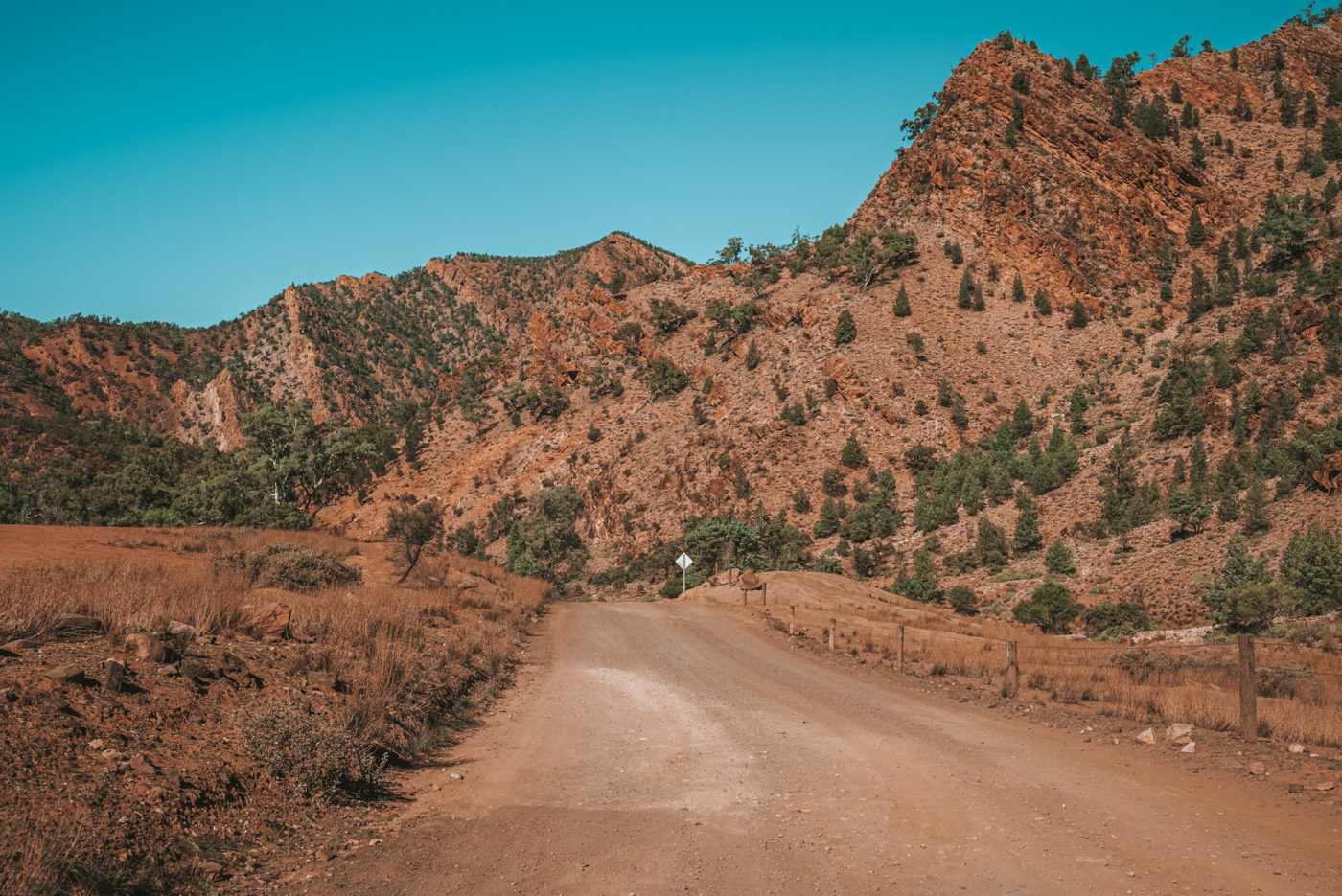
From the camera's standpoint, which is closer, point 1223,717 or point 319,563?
point 1223,717

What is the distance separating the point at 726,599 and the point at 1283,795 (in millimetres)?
23210

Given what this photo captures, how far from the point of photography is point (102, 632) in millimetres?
8906

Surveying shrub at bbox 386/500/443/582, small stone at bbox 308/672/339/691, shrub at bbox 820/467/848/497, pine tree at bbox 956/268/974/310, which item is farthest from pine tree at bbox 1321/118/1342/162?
small stone at bbox 308/672/339/691

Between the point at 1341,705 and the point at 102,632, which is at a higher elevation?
the point at 102,632

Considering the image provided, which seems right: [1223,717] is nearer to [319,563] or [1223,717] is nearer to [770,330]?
[319,563]

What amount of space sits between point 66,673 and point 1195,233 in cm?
7778

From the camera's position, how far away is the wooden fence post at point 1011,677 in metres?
12.5

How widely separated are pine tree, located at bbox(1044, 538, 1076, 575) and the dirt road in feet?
81.2

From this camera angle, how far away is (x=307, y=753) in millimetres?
7133

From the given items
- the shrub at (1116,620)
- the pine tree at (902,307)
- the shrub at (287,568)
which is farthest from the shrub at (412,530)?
the pine tree at (902,307)

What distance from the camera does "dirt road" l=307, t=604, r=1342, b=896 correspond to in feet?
18.9

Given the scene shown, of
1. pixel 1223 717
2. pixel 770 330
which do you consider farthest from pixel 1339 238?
pixel 1223 717

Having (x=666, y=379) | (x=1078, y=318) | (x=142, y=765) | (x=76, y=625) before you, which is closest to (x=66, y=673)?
(x=142, y=765)

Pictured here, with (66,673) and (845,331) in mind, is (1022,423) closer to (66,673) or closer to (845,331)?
(845,331)
